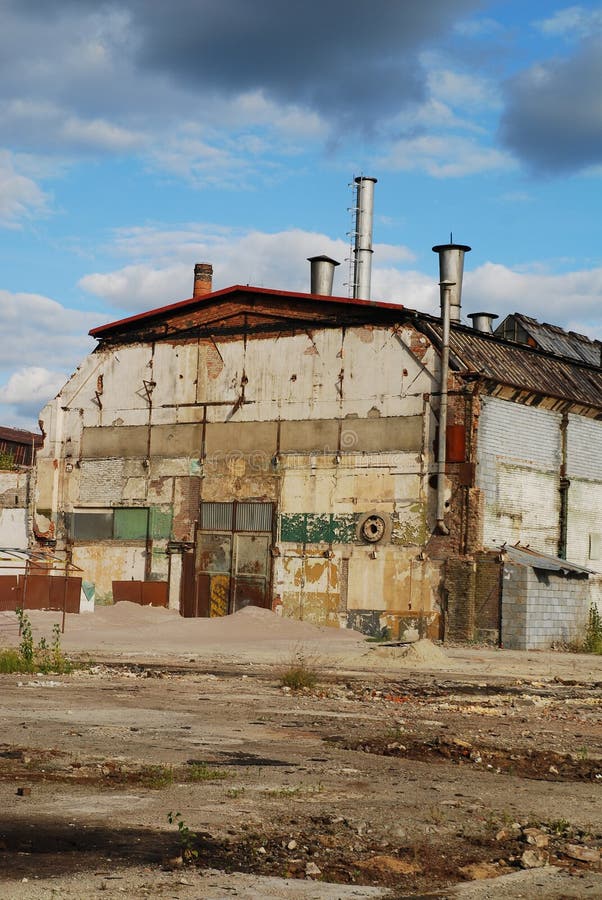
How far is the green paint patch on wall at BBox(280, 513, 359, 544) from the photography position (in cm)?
2816

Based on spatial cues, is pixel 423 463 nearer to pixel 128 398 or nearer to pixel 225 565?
pixel 225 565

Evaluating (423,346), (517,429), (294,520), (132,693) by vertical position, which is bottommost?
(132,693)

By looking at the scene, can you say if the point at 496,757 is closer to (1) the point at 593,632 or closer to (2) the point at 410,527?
(2) the point at 410,527

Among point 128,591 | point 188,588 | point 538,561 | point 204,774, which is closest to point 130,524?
point 128,591

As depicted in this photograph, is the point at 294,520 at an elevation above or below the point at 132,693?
above

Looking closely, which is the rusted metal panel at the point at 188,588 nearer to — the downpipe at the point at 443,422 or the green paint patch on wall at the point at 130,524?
the green paint patch on wall at the point at 130,524

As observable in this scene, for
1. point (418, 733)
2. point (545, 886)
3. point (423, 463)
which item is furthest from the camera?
point (423, 463)

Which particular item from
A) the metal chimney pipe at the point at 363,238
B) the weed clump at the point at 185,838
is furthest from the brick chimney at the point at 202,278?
the weed clump at the point at 185,838

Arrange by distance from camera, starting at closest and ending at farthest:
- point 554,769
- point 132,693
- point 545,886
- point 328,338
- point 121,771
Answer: point 545,886 < point 121,771 < point 554,769 < point 132,693 < point 328,338

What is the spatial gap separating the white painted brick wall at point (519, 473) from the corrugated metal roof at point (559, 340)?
26.6 feet

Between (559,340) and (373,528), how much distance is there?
1300 cm

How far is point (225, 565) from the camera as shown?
1188 inches

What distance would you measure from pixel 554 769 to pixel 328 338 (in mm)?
20174

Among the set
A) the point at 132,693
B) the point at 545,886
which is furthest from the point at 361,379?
the point at 545,886
